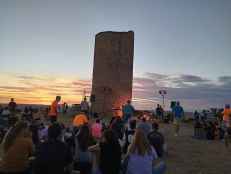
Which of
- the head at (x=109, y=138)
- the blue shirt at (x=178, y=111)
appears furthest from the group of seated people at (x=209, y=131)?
the head at (x=109, y=138)

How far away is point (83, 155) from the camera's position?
250 inches

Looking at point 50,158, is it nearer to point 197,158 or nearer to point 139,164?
point 139,164

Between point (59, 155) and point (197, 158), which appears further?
point (197, 158)

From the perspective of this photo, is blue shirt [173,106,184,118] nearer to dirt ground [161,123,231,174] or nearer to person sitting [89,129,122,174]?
dirt ground [161,123,231,174]

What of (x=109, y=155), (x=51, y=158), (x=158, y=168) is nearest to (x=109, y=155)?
(x=109, y=155)

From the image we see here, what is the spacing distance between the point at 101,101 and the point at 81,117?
A: 65.7 ft

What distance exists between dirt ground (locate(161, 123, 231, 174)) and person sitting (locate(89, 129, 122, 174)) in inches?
134

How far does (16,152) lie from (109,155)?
1.39 metres

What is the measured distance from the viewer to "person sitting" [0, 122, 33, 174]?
5.04 metres

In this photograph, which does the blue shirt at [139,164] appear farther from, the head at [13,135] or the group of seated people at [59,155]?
the head at [13,135]

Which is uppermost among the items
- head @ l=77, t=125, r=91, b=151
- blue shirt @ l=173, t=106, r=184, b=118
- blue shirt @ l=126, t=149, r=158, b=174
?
blue shirt @ l=173, t=106, r=184, b=118

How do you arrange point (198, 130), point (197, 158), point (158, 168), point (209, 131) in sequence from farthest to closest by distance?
point (198, 130) < point (209, 131) < point (197, 158) < point (158, 168)

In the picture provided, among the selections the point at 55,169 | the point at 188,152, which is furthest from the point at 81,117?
the point at 55,169

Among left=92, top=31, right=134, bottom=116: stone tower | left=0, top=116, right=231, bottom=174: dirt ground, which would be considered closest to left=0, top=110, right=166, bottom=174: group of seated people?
left=0, top=116, right=231, bottom=174: dirt ground
